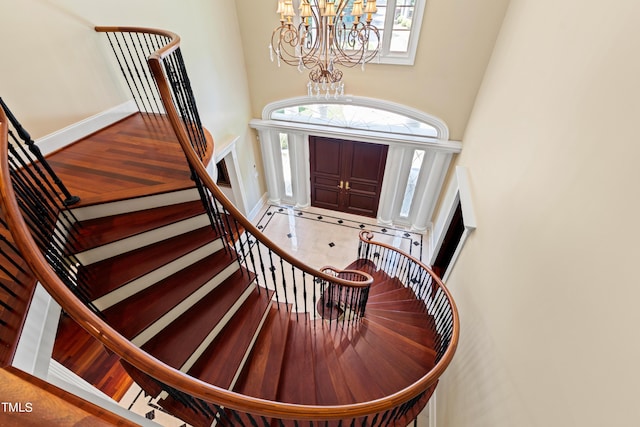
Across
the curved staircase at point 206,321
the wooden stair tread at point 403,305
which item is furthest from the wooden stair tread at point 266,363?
the wooden stair tread at point 403,305

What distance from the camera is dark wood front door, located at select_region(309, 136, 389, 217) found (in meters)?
5.61

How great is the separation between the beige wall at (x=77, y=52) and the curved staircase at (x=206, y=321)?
122 cm

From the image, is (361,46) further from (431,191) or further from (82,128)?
(82,128)

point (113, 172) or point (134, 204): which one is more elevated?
point (113, 172)

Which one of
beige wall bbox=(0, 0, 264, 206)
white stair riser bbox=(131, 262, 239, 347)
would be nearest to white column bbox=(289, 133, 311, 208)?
beige wall bbox=(0, 0, 264, 206)

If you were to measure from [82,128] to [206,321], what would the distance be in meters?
2.49

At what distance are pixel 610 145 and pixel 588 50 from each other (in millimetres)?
867

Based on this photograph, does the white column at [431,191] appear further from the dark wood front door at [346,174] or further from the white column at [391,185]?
the dark wood front door at [346,174]

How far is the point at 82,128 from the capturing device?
9.29ft

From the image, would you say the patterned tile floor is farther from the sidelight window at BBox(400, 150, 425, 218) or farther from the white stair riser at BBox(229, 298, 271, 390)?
the white stair riser at BBox(229, 298, 271, 390)

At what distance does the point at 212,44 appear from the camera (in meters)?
4.23

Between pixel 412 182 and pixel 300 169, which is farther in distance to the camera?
pixel 300 169

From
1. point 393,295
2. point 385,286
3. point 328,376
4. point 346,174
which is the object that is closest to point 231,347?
point 328,376

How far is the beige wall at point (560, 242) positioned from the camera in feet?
3.96
